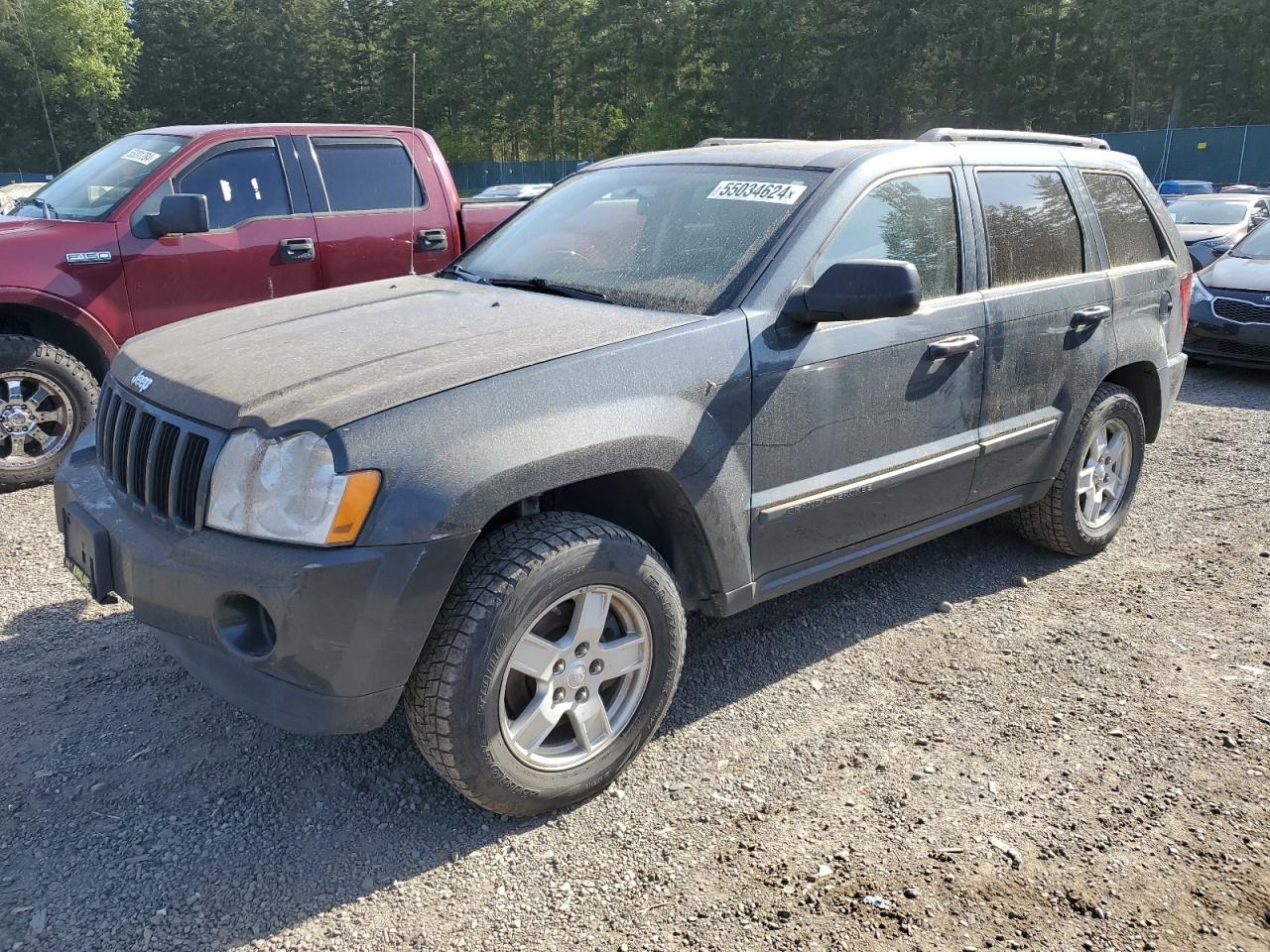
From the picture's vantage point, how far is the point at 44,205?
6012 millimetres

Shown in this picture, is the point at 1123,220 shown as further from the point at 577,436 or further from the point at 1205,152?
the point at 1205,152

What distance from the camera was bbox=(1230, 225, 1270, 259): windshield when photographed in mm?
9602

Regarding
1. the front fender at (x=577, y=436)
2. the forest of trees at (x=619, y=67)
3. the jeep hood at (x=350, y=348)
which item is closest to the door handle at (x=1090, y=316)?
the front fender at (x=577, y=436)

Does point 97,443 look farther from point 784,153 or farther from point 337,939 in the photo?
point 784,153

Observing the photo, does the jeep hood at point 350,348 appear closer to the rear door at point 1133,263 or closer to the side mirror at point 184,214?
the side mirror at point 184,214

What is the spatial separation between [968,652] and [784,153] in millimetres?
1978

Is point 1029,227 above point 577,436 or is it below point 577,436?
above

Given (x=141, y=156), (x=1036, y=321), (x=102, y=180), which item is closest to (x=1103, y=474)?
(x=1036, y=321)

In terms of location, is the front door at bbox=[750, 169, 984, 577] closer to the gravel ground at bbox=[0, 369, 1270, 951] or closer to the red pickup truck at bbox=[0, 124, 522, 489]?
the gravel ground at bbox=[0, 369, 1270, 951]

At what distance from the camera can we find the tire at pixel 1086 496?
4430mm

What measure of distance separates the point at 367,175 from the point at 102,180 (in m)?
1.56

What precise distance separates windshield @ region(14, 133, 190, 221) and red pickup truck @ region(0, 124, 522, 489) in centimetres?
1

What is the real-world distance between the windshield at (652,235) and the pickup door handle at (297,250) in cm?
249

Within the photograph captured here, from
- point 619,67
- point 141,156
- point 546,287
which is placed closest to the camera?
point 546,287
